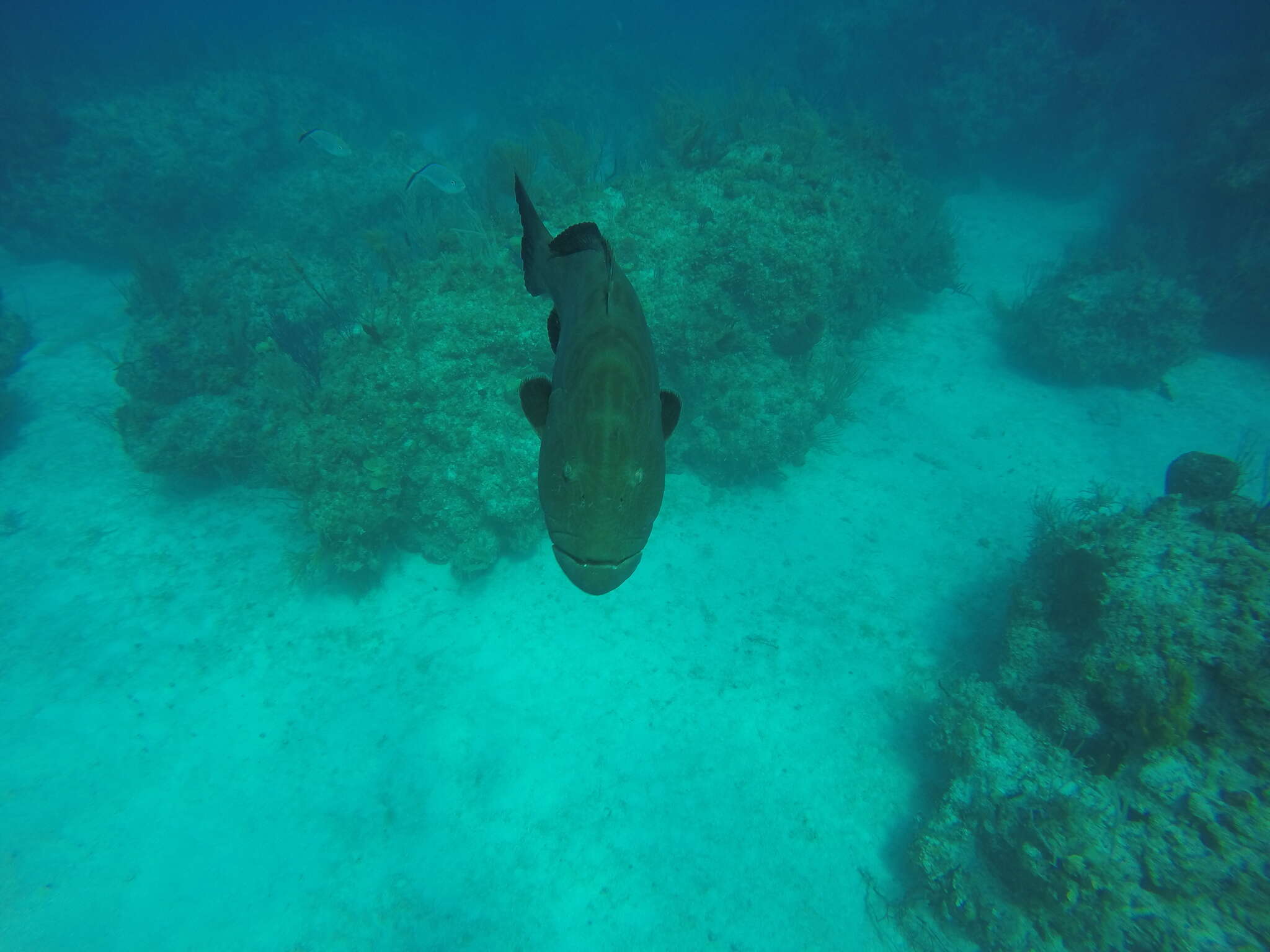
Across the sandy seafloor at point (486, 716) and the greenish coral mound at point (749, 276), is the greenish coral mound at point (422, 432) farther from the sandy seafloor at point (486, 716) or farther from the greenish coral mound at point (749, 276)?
the greenish coral mound at point (749, 276)

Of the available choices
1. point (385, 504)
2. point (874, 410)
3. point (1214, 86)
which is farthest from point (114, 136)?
point (1214, 86)

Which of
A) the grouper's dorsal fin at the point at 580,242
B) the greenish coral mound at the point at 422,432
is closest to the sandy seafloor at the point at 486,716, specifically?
the greenish coral mound at the point at 422,432

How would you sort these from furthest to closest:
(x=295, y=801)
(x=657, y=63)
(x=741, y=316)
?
(x=657, y=63) → (x=741, y=316) → (x=295, y=801)

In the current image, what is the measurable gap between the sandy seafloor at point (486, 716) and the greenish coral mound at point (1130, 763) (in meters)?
0.81

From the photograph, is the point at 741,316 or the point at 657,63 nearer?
the point at 741,316

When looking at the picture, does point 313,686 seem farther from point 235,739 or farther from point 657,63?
point 657,63

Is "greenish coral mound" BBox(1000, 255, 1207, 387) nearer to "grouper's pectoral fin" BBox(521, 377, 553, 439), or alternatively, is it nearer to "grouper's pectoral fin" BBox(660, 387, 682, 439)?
"grouper's pectoral fin" BBox(660, 387, 682, 439)

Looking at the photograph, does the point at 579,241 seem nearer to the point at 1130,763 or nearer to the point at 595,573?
the point at 595,573

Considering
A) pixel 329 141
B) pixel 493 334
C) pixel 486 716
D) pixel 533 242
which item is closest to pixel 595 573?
pixel 533 242

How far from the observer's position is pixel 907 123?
18.4 m

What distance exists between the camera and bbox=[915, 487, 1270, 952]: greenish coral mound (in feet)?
12.5

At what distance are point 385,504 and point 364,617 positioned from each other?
155 cm

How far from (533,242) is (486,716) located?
545 centimetres

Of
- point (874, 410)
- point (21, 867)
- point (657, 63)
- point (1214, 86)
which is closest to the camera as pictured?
point (21, 867)
